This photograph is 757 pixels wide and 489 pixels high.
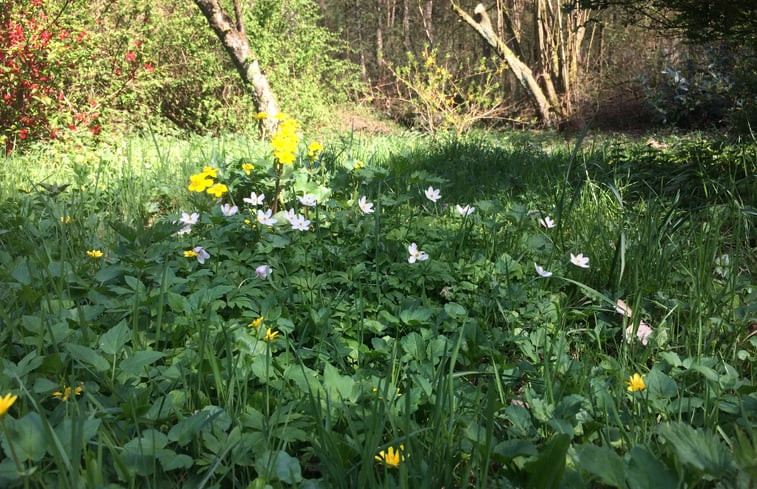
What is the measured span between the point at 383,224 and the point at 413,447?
1397mm

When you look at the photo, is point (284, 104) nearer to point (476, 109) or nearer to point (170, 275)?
point (476, 109)

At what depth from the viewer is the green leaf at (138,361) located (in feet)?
3.89

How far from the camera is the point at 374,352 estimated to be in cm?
145

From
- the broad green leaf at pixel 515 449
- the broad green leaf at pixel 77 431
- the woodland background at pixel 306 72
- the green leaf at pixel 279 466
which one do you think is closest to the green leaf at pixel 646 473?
the broad green leaf at pixel 515 449

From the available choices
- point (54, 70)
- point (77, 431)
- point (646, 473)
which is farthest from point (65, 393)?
point (54, 70)

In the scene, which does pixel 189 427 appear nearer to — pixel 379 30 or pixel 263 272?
pixel 263 272

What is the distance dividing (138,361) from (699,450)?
1.07 m

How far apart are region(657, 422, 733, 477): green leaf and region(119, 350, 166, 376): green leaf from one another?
99 centimetres

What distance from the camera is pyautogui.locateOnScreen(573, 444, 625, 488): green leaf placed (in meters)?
0.86

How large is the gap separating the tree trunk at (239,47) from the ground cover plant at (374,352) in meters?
4.93

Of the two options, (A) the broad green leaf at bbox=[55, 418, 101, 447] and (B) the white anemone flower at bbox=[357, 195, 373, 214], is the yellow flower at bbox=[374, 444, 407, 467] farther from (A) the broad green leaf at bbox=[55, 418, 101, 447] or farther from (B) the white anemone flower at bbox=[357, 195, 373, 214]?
(B) the white anemone flower at bbox=[357, 195, 373, 214]

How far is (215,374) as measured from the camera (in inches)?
47.4

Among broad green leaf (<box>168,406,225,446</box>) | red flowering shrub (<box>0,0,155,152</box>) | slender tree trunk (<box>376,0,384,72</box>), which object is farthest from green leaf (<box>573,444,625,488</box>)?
slender tree trunk (<box>376,0,384,72</box>)

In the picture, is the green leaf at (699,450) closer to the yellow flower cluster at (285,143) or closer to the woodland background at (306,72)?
the yellow flower cluster at (285,143)
